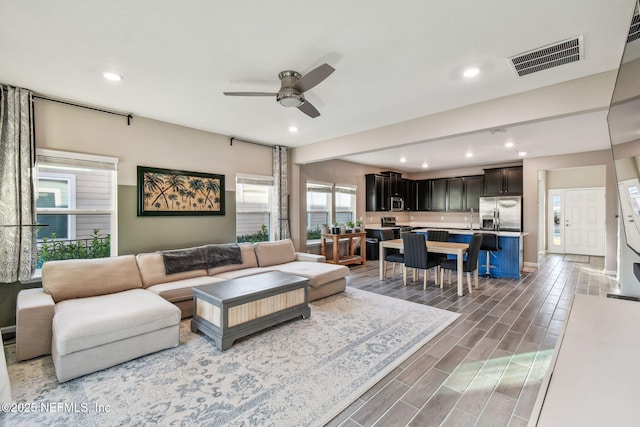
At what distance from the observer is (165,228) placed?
435cm

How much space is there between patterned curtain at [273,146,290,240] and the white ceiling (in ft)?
6.21

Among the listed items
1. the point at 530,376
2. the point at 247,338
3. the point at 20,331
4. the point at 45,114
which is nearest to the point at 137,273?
the point at 20,331

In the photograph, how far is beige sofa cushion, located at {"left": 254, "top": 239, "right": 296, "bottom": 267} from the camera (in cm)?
487

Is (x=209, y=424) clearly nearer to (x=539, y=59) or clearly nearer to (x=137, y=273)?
(x=137, y=273)

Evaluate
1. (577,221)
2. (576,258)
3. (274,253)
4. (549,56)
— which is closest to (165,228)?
(274,253)

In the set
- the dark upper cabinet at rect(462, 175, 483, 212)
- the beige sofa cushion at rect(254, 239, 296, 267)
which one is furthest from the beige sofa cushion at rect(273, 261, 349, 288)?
the dark upper cabinet at rect(462, 175, 483, 212)

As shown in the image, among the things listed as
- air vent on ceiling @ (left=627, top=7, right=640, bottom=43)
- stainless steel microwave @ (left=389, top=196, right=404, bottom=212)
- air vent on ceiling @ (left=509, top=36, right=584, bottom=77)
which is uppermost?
air vent on ceiling @ (left=509, top=36, right=584, bottom=77)

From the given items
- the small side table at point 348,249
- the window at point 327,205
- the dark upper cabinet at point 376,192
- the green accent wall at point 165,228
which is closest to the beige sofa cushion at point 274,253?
the green accent wall at point 165,228

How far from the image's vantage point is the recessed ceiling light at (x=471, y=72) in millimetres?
2734

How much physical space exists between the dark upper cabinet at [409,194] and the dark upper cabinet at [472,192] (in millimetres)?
1579

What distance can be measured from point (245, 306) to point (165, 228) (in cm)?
222

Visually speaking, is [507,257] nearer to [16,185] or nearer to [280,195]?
[280,195]

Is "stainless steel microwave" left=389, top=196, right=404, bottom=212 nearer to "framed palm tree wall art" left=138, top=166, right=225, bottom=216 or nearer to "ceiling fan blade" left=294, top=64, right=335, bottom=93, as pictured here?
"framed palm tree wall art" left=138, top=166, right=225, bottom=216

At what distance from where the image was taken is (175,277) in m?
3.88
